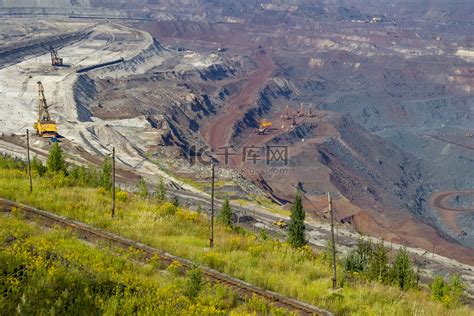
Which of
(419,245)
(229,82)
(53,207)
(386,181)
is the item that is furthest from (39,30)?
(53,207)

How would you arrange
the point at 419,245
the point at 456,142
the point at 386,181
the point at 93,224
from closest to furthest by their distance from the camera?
the point at 93,224, the point at 419,245, the point at 386,181, the point at 456,142

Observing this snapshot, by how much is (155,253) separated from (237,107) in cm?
8508

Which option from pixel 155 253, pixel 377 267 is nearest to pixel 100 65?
pixel 377 267

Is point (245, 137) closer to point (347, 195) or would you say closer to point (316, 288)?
point (347, 195)

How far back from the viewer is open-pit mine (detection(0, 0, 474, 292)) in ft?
180

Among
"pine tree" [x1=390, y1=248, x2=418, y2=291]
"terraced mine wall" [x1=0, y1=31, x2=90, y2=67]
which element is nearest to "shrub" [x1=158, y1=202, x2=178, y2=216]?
"pine tree" [x1=390, y1=248, x2=418, y2=291]

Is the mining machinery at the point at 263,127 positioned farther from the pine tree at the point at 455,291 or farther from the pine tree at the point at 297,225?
the pine tree at the point at 455,291

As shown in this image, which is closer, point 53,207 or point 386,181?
point 53,207

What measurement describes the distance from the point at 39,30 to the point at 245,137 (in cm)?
8435

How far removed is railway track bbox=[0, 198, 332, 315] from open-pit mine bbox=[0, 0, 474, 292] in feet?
103

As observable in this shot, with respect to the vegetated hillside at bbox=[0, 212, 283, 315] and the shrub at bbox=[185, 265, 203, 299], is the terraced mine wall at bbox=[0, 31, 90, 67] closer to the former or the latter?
the vegetated hillside at bbox=[0, 212, 283, 315]

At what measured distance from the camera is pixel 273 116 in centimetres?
9850

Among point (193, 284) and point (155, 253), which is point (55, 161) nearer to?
point (155, 253)

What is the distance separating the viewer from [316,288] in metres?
10.5
